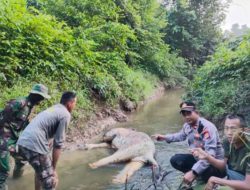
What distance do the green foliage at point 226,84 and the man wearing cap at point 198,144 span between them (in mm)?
2969

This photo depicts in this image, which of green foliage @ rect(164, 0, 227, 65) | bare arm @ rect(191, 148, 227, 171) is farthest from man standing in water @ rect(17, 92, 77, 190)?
green foliage @ rect(164, 0, 227, 65)

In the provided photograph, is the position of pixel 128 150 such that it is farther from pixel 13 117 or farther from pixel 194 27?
pixel 194 27

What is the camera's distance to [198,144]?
497 centimetres

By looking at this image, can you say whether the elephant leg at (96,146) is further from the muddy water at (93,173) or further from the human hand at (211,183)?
the human hand at (211,183)

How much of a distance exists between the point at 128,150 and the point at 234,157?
3.20 metres

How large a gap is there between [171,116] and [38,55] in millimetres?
5510

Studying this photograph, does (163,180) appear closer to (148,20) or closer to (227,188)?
(227,188)

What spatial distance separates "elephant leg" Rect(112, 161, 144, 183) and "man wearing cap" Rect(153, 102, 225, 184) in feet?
3.18

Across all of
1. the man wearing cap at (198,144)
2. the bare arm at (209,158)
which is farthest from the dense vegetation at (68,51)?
the bare arm at (209,158)

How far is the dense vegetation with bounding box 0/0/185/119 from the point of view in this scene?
7.89m

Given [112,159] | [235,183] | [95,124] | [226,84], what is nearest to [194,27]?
[226,84]

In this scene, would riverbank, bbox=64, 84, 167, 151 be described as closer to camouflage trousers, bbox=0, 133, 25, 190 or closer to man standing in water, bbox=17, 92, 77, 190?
camouflage trousers, bbox=0, 133, 25, 190

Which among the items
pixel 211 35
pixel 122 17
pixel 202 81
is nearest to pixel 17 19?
pixel 202 81

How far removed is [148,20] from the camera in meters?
20.2
